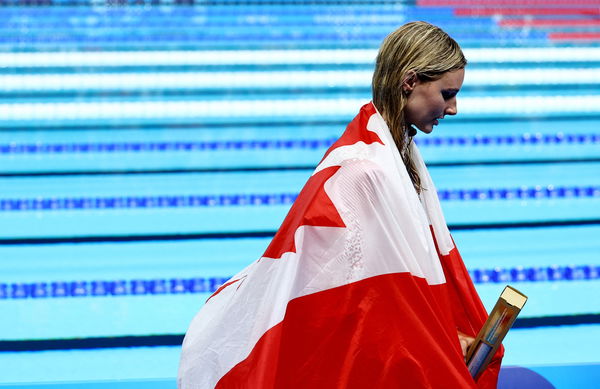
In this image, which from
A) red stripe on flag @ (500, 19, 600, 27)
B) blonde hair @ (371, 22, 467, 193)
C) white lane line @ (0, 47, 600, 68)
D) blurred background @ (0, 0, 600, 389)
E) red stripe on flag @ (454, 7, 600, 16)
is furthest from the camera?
red stripe on flag @ (454, 7, 600, 16)

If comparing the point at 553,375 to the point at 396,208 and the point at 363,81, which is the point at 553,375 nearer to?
the point at 396,208

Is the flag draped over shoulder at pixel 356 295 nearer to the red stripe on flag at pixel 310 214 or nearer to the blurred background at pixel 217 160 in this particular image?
the red stripe on flag at pixel 310 214

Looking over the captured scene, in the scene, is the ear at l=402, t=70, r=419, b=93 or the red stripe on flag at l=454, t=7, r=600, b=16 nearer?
the ear at l=402, t=70, r=419, b=93

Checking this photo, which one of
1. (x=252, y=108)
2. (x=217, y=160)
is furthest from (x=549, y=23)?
(x=217, y=160)

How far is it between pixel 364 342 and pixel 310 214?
24 cm

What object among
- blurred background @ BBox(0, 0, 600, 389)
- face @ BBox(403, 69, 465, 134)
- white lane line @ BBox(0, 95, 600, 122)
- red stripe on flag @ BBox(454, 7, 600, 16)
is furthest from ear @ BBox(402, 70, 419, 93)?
red stripe on flag @ BBox(454, 7, 600, 16)

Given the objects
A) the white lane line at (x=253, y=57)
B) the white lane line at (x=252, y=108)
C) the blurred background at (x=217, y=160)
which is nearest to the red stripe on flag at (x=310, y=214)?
the blurred background at (x=217, y=160)

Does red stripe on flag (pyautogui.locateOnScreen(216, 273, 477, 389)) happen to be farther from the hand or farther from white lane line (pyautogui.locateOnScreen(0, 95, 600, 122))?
white lane line (pyautogui.locateOnScreen(0, 95, 600, 122))

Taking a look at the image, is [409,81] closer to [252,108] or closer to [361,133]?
[361,133]

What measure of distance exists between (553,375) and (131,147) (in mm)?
3028

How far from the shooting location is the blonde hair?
1.56 m

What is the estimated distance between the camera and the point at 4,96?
18.2 feet

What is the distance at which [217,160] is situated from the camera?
4.68m

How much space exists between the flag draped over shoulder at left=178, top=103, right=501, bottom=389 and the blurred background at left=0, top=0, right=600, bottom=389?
3.51 feet
